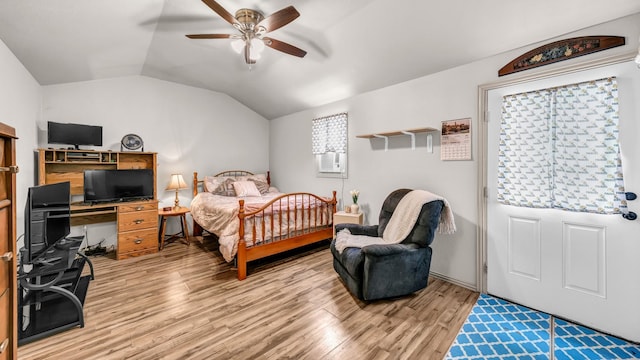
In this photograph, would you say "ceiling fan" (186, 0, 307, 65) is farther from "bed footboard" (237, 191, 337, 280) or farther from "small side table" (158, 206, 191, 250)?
"small side table" (158, 206, 191, 250)

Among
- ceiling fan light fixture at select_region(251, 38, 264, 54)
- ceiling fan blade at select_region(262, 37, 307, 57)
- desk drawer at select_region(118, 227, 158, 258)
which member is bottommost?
desk drawer at select_region(118, 227, 158, 258)

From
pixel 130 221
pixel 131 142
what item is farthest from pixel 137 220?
pixel 131 142

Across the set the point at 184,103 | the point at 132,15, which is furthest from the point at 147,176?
the point at 132,15

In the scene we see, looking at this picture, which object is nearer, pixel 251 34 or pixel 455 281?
pixel 251 34

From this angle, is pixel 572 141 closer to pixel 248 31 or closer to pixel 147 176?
pixel 248 31

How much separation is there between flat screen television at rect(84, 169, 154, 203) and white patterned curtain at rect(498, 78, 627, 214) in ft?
15.4

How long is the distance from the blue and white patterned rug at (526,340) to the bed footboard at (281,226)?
2.12m

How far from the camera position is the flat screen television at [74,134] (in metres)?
3.32

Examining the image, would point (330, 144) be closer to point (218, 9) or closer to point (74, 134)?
point (218, 9)

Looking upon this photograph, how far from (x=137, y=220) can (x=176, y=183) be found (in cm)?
85

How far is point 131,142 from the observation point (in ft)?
13.3

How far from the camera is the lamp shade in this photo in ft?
14.0

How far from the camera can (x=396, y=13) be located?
243cm

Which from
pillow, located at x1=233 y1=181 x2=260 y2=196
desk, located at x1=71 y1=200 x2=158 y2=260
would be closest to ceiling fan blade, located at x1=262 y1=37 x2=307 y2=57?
pillow, located at x1=233 y1=181 x2=260 y2=196
